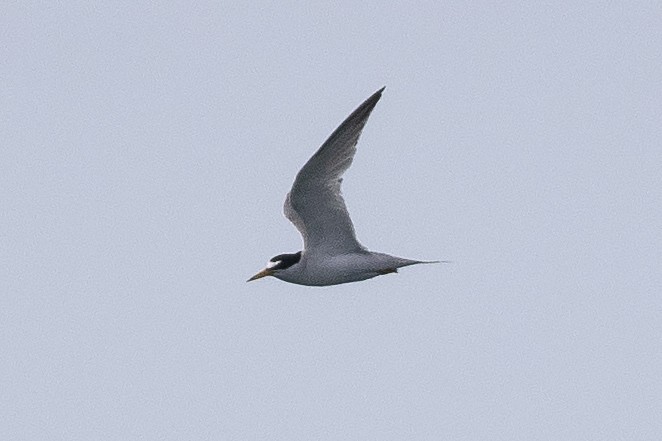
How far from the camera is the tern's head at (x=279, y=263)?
72.0 feet

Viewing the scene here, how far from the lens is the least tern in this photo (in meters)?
21.0

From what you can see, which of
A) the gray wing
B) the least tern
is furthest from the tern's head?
the gray wing

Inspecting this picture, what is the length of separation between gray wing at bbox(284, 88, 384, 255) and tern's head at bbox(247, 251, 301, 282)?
310mm

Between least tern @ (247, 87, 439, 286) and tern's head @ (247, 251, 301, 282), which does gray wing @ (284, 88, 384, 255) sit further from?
tern's head @ (247, 251, 301, 282)

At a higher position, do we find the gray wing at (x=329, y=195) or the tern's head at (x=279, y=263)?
the gray wing at (x=329, y=195)

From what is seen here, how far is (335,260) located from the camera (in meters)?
21.7

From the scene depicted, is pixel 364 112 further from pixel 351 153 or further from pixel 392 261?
pixel 392 261

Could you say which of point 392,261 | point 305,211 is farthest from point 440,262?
point 305,211

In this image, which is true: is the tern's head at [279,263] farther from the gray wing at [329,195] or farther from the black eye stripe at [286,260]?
the gray wing at [329,195]

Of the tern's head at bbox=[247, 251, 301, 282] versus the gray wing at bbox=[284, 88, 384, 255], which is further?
the tern's head at bbox=[247, 251, 301, 282]

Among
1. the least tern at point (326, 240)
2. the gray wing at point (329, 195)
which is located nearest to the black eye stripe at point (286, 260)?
the least tern at point (326, 240)

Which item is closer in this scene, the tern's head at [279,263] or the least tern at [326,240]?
the least tern at [326,240]

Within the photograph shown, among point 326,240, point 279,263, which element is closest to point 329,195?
point 326,240

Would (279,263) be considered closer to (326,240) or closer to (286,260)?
(286,260)
